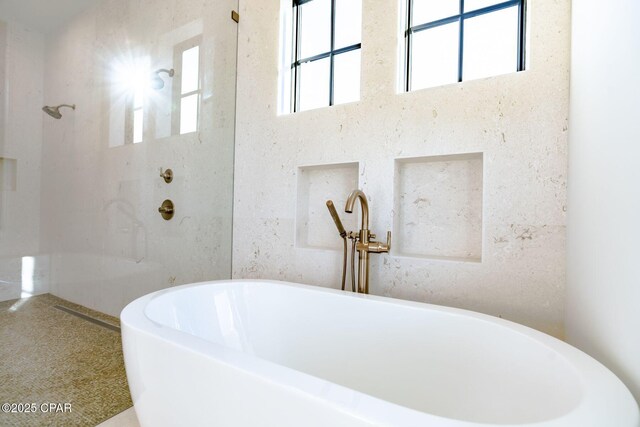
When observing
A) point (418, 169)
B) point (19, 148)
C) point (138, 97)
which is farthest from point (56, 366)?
point (418, 169)

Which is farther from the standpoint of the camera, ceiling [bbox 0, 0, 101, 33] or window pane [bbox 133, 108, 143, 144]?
window pane [bbox 133, 108, 143, 144]

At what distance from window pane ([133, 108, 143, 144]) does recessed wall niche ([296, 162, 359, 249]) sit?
37.9 inches

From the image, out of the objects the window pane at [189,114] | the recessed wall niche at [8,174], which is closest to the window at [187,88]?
the window pane at [189,114]

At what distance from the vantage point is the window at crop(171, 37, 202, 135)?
6.22ft

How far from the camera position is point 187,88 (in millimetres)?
1939

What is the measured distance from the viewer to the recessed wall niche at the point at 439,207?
1.37 metres

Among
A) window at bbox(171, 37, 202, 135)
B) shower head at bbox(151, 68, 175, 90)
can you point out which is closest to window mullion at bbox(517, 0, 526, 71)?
window at bbox(171, 37, 202, 135)

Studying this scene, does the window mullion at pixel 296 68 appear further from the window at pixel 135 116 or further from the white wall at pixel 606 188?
the white wall at pixel 606 188

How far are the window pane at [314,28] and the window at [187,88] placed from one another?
2.18ft

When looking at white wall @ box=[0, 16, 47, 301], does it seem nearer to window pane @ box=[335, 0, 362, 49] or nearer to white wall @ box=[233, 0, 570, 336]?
white wall @ box=[233, 0, 570, 336]

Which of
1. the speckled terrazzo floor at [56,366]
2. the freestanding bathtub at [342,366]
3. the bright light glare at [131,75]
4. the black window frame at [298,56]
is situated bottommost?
the speckled terrazzo floor at [56,366]

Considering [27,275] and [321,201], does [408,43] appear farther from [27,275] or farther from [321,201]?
[27,275]

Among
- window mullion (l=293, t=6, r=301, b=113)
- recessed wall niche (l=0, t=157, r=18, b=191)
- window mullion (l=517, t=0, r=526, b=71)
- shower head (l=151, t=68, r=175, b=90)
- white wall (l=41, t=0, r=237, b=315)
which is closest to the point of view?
recessed wall niche (l=0, t=157, r=18, b=191)

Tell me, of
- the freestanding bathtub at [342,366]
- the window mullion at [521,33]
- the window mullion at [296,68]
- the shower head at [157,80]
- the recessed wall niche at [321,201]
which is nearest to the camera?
the freestanding bathtub at [342,366]
